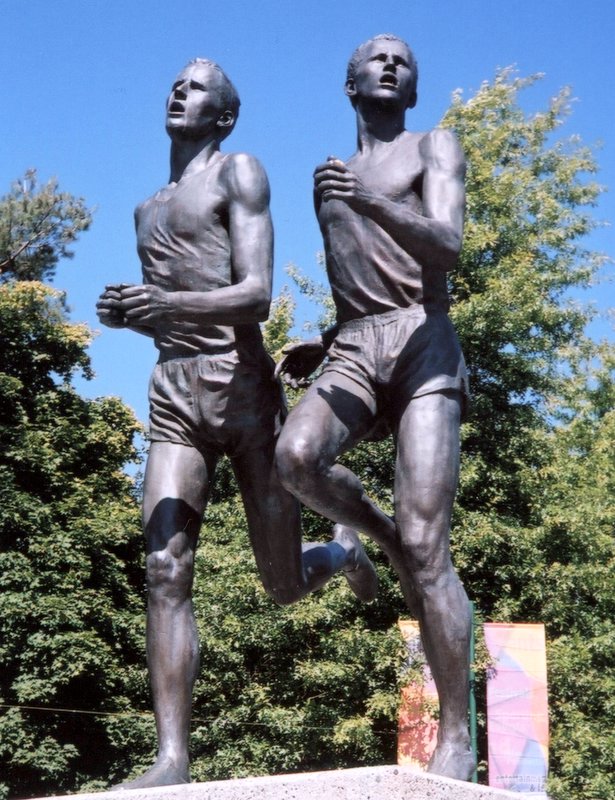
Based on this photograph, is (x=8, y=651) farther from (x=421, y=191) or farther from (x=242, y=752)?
(x=421, y=191)

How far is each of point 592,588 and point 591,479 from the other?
11.4 ft

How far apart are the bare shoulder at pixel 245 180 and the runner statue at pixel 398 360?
0.93 ft

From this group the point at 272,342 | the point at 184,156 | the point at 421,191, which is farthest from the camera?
Result: the point at 272,342

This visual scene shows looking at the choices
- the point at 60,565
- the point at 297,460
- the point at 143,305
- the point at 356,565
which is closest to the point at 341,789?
the point at 297,460

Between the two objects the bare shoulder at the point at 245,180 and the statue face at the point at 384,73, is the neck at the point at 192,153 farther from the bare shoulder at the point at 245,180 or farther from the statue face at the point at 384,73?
the statue face at the point at 384,73

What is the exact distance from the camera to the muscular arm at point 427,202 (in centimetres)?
489

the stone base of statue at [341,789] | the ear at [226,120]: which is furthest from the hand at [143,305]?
the stone base of statue at [341,789]

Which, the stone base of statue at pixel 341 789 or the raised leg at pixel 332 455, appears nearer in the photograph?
the stone base of statue at pixel 341 789

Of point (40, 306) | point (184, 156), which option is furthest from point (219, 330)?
point (40, 306)

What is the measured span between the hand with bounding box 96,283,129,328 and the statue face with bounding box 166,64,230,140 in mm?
1048

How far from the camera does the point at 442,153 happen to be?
5371 millimetres

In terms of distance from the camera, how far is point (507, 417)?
2462 centimetres

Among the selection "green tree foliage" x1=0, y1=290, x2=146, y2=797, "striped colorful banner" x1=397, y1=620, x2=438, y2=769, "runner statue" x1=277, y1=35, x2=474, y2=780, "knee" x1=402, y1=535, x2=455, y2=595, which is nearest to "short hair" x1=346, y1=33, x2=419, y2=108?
"runner statue" x1=277, y1=35, x2=474, y2=780

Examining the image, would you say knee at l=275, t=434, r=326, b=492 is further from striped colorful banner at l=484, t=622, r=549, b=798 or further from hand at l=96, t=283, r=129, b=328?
striped colorful banner at l=484, t=622, r=549, b=798
